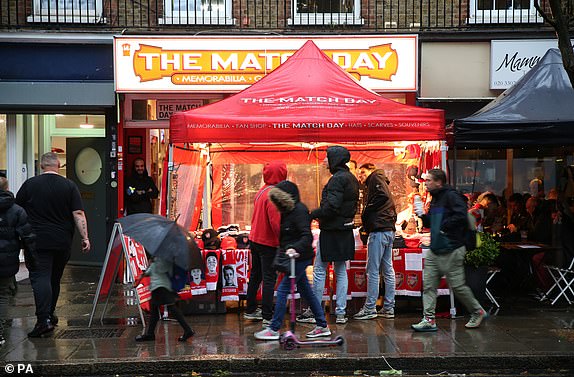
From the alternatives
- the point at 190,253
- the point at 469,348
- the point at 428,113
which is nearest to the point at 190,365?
the point at 190,253

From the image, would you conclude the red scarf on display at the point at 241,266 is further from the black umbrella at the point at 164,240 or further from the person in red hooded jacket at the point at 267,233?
the black umbrella at the point at 164,240

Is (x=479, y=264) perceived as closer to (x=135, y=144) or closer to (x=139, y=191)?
(x=139, y=191)

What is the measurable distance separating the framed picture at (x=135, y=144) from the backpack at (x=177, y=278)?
561 centimetres

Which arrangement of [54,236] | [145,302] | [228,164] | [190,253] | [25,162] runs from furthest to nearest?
[25,162] → [228,164] → [145,302] → [54,236] → [190,253]

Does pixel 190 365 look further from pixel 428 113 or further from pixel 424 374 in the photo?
pixel 428 113

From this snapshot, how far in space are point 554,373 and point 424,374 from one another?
3.94ft

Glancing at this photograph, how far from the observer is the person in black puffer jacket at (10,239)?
277 inches

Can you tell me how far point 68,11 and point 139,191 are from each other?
10.7 ft

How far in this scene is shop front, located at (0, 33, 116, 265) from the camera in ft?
37.8

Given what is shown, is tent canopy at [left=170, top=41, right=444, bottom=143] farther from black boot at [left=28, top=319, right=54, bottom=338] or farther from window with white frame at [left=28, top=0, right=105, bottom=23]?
window with white frame at [left=28, top=0, right=105, bottom=23]

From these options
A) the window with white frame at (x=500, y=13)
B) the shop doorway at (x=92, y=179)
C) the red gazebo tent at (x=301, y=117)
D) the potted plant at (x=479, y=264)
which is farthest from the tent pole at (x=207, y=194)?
the window with white frame at (x=500, y=13)

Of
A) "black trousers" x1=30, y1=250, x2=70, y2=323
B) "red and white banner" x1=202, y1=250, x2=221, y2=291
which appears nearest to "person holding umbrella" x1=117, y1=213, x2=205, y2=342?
"black trousers" x1=30, y1=250, x2=70, y2=323

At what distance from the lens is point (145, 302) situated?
837cm
